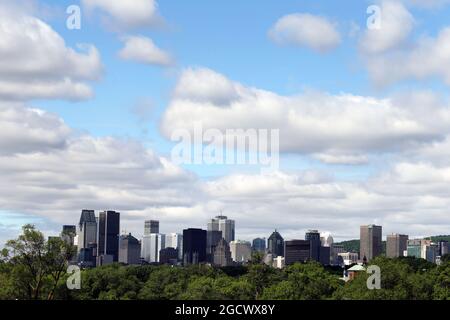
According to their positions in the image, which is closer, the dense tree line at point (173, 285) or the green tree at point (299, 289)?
the dense tree line at point (173, 285)

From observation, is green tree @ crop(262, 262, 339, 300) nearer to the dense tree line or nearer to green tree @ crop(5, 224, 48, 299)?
the dense tree line

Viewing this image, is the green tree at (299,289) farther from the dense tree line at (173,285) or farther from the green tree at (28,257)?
the green tree at (28,257)

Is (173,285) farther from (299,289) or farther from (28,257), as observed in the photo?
(28,257)

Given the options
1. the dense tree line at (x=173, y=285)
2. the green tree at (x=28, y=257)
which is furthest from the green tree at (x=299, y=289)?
the green tree at (x=28, y=257)

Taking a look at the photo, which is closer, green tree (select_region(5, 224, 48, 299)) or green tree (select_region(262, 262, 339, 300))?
green tree (select_region(5, 224, 48, 299))

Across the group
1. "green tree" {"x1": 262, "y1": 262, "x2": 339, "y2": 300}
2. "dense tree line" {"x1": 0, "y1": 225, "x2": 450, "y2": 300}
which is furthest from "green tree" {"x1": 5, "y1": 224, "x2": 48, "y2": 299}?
"green tree" {"x1": 262, "y1": 262, "x2": 339, "y2": 300}

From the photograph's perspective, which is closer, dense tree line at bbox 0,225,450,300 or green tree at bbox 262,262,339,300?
dense tree line at bbox 0,225,450,300

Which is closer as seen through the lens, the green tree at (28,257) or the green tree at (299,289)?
the green tree at (28,257)

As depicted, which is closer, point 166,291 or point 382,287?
point 382,287
